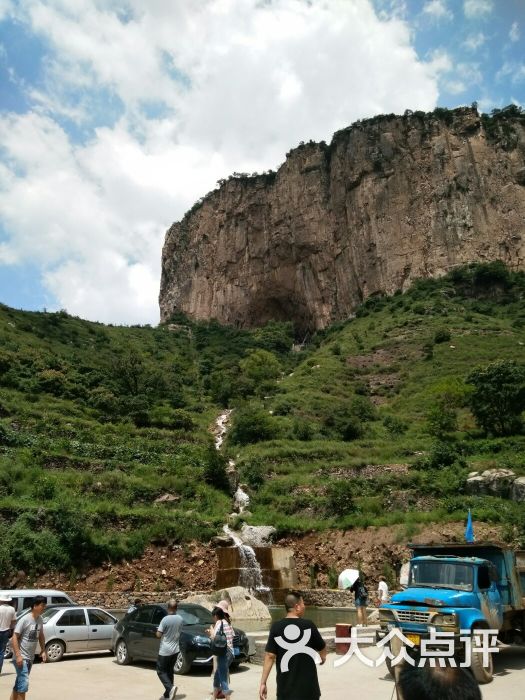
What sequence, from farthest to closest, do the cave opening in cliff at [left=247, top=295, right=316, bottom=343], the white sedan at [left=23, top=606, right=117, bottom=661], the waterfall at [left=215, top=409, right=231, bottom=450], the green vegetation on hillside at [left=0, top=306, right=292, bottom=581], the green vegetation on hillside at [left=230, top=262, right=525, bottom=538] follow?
the cave opening in cliff at [left=247, top=295, right=316, bottom=343] < the waterfall at [left=215, top=409, right=231, bottom=450] < the green vegetation on hillside at [left=230, top=262, right=525, bottom=538] < the green vegetation on hillside at [left=0, top=306, right=292, bottom=581] < the white sedan at [left=23, top=606, right=117, bottom=661]

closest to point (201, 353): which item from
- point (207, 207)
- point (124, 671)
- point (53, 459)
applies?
point (207, 207)

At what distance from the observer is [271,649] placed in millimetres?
5578

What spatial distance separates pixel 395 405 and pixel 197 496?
24715 millimetres

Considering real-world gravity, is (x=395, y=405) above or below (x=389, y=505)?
above

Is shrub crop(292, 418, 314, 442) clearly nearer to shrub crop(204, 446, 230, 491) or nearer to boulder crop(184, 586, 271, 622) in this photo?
shrub crop(204, 446, 230, 491)

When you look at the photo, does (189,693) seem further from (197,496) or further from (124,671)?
(197,496)

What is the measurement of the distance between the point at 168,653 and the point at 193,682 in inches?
86.1

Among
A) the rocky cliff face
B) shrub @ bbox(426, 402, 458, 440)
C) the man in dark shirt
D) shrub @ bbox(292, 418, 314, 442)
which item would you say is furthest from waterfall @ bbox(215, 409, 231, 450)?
the man in dark shirt

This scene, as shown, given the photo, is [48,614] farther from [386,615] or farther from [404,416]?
[404,416]

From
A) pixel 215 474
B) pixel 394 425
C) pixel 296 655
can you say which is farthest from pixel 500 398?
pixel 296 655

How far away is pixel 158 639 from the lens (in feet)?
39.6

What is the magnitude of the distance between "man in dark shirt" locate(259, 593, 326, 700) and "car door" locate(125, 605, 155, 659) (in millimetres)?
7404

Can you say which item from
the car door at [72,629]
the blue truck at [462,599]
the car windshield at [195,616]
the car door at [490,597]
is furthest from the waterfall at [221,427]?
the car door at [490,597]

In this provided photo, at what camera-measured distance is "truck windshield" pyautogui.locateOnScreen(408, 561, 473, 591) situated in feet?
35.4
